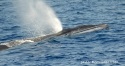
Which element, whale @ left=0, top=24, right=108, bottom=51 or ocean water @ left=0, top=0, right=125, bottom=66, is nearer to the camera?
ocean water @ left=0, top=0, right=125, bottom=66

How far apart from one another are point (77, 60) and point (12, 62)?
5.40m

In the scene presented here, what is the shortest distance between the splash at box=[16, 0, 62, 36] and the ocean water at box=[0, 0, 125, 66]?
3.61 feet

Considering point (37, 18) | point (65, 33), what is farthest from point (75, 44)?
point (37, 18)

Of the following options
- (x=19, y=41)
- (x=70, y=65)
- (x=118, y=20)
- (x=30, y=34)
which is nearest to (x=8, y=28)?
(x=30, y=34)

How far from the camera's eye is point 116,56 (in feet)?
120

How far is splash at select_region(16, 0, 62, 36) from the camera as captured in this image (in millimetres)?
48875

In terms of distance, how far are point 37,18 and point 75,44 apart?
17.8m

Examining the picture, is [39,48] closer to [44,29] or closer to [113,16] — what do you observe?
[44,29]

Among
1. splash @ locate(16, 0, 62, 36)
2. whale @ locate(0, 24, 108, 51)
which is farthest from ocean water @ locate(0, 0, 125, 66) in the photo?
splash @ locate(16, 0, 62, 36)

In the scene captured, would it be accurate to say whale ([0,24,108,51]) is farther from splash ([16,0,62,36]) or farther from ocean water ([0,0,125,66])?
splash ([16,0,62,36])

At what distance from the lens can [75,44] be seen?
40969 millimetres

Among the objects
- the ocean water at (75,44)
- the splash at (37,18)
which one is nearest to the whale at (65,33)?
the ocean water at (75,44)

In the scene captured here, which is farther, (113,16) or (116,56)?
(113,16)

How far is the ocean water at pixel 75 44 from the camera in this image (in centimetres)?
3556
